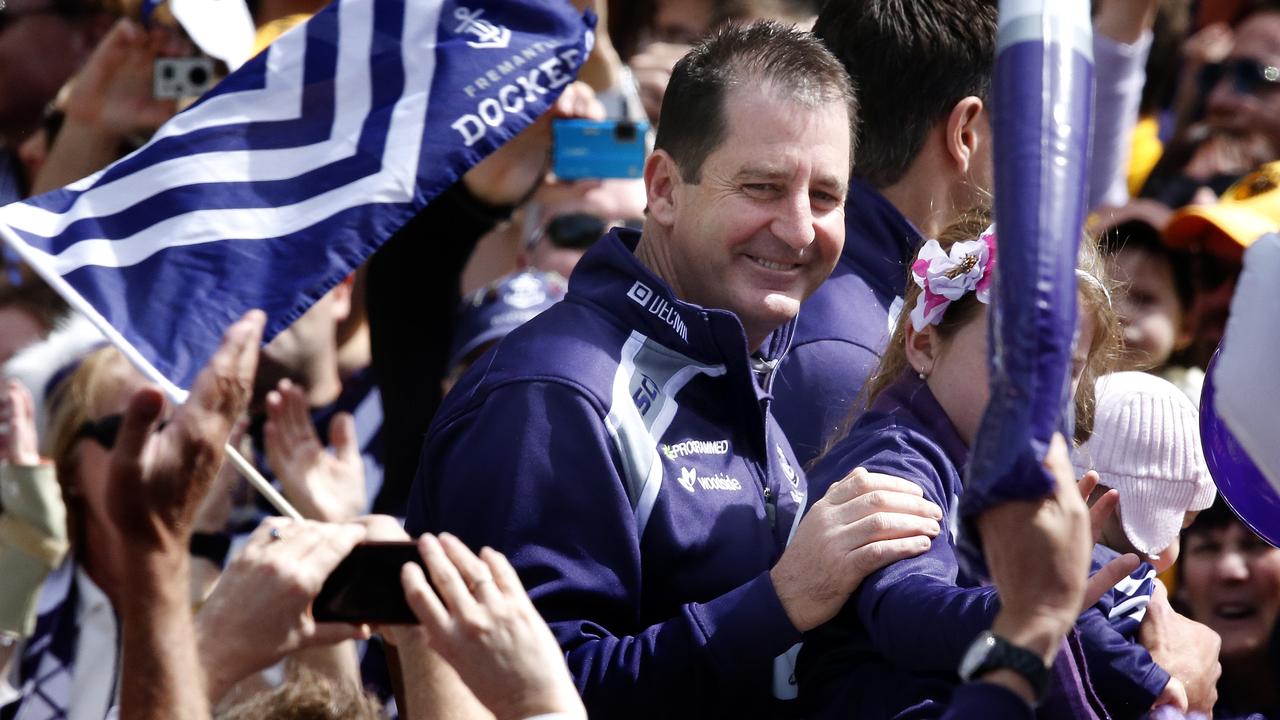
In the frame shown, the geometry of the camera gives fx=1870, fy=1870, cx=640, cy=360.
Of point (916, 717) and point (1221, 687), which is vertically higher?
point (916, 717)

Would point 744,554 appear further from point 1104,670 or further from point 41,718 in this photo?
point 41,718

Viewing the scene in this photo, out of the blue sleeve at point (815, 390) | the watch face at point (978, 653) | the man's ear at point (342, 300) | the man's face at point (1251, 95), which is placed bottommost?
the man's ear at point (342, 300)

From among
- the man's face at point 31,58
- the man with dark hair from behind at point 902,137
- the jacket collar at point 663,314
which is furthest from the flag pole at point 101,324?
the man's face at point 31,58

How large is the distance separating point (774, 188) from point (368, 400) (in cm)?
224

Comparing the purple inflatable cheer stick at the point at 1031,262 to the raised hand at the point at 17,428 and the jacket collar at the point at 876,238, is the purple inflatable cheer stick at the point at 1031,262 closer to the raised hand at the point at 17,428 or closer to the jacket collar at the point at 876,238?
the jacket collar at the point at 876,238

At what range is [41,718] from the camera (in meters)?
4.56

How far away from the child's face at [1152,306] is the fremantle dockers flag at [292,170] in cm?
224

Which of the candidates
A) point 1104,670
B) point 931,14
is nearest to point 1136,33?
point 931,14

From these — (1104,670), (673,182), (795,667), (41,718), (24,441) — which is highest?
(673,182)

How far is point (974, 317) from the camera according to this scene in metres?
3.30

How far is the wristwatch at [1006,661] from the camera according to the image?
2301 millimetres

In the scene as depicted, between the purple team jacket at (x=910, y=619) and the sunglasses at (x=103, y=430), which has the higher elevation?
the purple team jacket at (x=910, y=619)

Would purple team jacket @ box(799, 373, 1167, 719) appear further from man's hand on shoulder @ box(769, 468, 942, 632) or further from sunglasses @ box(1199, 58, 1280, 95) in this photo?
sunglasses @ box(1199, 58, 1280, 95)

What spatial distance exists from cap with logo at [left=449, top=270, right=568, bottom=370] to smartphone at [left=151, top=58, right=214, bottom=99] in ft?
3.27
